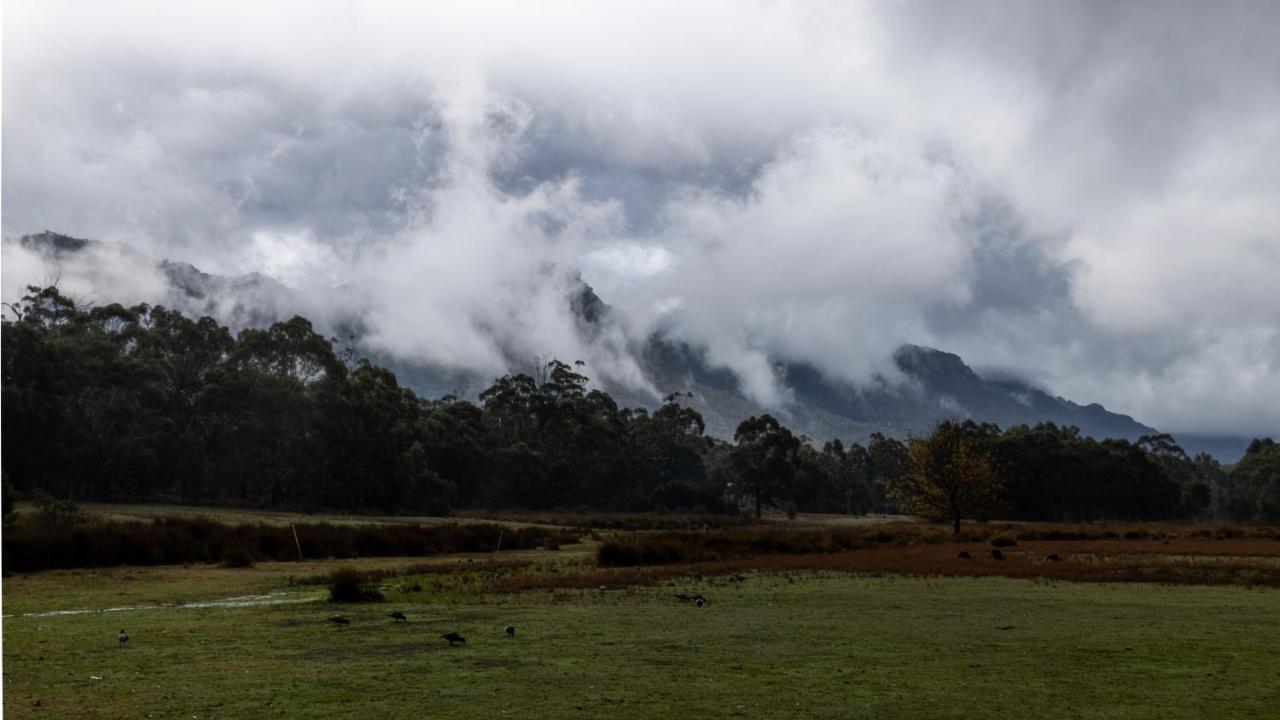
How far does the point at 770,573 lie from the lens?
3083 cm

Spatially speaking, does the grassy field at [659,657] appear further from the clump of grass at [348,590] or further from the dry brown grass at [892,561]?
the dry brown grass at [892,561]

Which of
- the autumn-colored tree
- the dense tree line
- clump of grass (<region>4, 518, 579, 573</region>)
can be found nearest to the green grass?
clump of grass (<region>4, 518, 579, 573</region>)

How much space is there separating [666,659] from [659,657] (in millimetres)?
201

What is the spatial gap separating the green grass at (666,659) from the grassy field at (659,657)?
0.05m

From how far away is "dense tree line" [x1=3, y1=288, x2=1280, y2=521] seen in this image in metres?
82.3

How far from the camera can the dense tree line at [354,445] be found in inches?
3241

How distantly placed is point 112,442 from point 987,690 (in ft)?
290

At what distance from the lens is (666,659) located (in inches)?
480

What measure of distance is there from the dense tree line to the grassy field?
5576 centimetres

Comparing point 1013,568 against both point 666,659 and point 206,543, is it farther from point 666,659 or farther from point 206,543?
point 206,543

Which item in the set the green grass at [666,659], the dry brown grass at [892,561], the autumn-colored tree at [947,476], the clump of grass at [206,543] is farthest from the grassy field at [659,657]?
the autumn-colored tree at [947,476]

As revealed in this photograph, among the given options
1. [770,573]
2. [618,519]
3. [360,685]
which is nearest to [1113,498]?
[618,519]

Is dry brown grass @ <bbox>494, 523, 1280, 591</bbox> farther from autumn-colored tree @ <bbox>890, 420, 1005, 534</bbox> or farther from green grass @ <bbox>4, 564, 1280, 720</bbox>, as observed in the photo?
autumn-colored tree @ <bbox>890, 420, 1005, 534</bbox>

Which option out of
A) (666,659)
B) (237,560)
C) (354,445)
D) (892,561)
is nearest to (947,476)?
(892,561)
